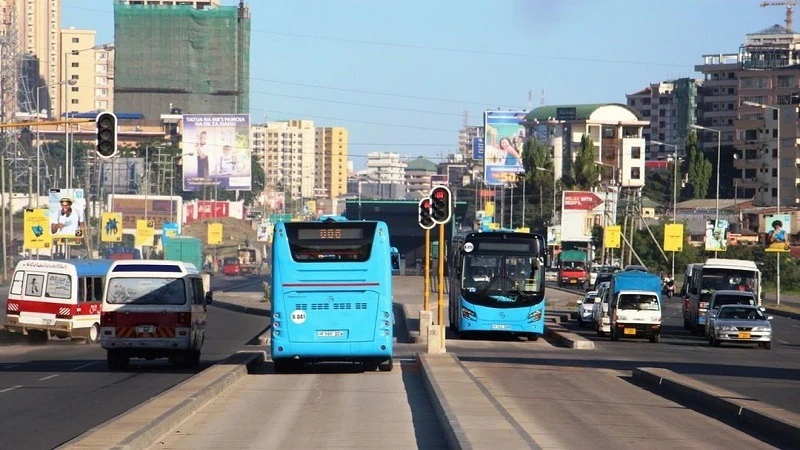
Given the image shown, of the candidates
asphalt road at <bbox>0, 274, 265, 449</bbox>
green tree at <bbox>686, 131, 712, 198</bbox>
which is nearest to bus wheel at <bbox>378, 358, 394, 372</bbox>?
asphalt road at <bbox>0, 274, 265, 449</bbox>

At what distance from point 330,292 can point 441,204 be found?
5.93 meters

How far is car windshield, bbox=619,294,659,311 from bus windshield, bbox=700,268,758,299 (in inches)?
272

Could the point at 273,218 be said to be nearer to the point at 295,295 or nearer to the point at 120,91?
the point at 120,91

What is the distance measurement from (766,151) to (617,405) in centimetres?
11922

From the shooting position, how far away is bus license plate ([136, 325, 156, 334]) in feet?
93.3

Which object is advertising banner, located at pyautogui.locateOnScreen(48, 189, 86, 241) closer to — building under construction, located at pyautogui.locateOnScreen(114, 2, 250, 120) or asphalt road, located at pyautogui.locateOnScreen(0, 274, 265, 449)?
asphalt road, located at pyautogui.locateOnScreen(0, 274, 265, 449)

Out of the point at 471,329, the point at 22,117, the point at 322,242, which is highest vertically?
the point at 22,117

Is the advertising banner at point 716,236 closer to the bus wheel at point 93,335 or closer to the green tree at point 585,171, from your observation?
the green tree at point 585,171

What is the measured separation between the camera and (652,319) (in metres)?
45.7

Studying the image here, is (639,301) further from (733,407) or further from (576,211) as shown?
(576,211)

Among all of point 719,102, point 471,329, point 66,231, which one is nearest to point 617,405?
point 471,329

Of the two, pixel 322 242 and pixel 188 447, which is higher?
pixel 322 242

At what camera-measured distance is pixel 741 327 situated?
4338cm

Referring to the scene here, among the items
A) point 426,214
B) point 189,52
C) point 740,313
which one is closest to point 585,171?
point 189,52
